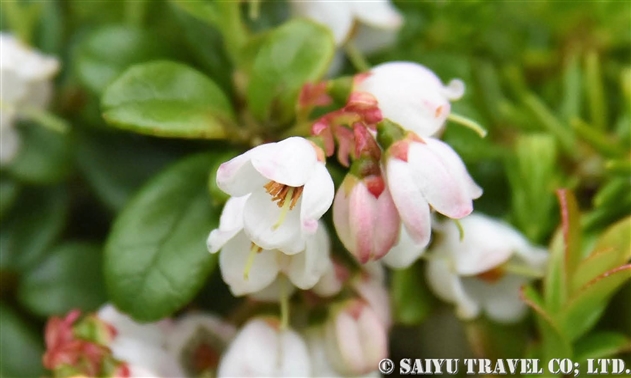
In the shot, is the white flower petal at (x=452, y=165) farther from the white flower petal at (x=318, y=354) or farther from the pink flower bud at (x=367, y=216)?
Answer: the white flower petal at (x=318, y=354)

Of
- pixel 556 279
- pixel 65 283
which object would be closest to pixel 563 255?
pixel 556 279

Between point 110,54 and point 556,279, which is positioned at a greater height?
point 110,54

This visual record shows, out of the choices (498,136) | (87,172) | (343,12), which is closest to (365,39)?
(343,12)

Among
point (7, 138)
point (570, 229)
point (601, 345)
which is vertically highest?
point (7, 138)

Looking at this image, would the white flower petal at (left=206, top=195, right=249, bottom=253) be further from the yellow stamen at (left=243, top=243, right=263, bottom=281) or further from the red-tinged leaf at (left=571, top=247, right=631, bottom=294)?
the red-tinged leaf at (left=571, top=247, right=631, bottom=294)

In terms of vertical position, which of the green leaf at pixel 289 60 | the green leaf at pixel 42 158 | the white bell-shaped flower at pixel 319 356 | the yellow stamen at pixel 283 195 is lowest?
the white bell-shaped flower at pixel 319 356

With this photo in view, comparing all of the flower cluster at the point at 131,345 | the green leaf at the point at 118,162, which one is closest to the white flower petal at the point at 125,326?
the flower cluster at the point at 131,345

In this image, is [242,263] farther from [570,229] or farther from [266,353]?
[570,229]
